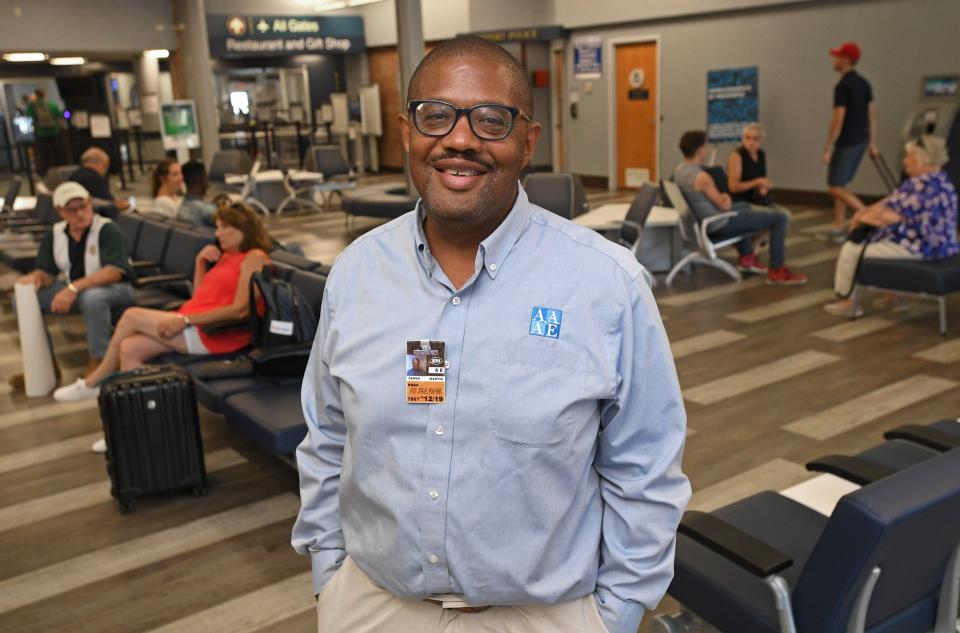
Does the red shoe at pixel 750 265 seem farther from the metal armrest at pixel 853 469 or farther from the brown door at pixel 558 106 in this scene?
the brown door at pixel 558 106

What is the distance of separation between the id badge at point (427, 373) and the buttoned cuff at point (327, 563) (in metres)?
0.43

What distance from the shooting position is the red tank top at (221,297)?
5172 mm

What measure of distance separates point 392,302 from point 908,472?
4.22 ft

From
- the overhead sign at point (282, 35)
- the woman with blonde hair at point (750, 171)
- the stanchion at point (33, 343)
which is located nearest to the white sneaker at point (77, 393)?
the stanchion at point (33, 343)

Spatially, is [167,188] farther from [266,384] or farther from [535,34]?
[535,34]

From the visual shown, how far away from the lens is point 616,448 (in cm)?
154

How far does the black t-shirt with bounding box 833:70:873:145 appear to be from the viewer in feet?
32.8

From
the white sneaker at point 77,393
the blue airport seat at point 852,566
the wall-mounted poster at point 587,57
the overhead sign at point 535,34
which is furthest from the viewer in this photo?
the overhead sign at point 535,34

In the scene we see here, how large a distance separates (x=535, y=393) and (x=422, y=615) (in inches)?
18.5

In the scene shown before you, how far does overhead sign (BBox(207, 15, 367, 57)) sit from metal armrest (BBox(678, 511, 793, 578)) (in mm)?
18401

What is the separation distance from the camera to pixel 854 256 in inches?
271

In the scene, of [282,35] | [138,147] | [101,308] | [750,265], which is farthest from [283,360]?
[138,147]

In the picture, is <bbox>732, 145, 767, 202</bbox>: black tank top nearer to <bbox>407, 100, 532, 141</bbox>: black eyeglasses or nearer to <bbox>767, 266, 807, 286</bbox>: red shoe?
<bbox>767, 266, 807, 286</bbox>: red shoe

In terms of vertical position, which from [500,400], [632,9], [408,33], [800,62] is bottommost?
[500,400]
